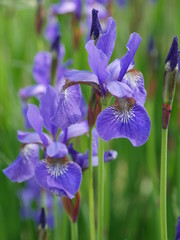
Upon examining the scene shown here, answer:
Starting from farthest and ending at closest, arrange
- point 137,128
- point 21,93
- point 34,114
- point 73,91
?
1. point 21,93
2. point 34,114
3. point 73,91
4. point 137,128

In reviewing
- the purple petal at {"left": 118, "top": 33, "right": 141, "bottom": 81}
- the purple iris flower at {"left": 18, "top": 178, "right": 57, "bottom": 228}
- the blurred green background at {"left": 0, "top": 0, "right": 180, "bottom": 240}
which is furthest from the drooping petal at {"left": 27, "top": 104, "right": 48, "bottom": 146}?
the purple iris flower at {"left": 18, "top": 178, "right": 57, "bottom": 228}

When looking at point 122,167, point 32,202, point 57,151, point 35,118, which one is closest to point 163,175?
point 57,151

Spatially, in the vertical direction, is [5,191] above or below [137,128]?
below

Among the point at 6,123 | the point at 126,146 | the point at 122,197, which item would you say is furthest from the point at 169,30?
the point at 6,123

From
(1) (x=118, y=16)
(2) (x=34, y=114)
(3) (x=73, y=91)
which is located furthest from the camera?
(1) (x=118, y=16)

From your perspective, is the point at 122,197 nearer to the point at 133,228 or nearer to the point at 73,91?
the point at 133,228

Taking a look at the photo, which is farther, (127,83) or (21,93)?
(21,93)

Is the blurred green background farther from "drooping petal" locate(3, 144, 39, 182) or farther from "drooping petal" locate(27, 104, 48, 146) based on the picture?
"drooping petal" locate(27, 104, 48, 146)

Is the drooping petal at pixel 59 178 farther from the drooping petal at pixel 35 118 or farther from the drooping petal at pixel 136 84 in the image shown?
the drooping petal at pixel 136 84

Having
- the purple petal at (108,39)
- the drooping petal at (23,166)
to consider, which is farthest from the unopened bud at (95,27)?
the drooping petal at (23,166)
